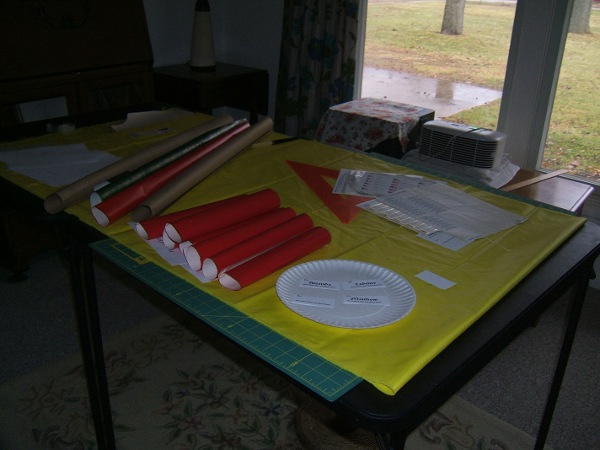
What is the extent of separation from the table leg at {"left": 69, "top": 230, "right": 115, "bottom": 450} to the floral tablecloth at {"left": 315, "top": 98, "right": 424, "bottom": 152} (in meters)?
1.28

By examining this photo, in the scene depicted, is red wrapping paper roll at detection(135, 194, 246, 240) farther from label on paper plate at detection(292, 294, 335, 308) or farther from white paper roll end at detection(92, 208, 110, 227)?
label on paper plate at detection(292, 294, 335, 308)

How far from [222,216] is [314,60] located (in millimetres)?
2066

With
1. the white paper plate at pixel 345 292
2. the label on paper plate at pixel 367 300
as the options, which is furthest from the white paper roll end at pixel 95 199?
the label on paper plate at pixel 367 300

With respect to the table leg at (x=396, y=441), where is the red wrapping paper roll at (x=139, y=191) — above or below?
above

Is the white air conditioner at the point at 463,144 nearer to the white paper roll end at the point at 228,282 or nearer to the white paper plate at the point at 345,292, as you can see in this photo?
the white paper plate at the point at 345,292

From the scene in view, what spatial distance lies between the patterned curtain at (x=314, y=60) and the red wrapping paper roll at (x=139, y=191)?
1554mm

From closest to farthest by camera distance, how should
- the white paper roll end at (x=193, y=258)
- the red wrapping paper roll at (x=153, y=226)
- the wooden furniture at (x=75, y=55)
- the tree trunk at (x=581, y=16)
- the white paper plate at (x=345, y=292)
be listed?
the white paper plate at (x=345, y=292)
the white paper roll end at (x=193, y=258)
the red wrapping paper roll at (x=153, y=226)
the tree trunk at (x=581, y=16)
the wooden furniture at (x=75, y=55)

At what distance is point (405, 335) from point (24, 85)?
228 centimetres

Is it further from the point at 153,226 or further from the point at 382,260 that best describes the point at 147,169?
the point at 382,260

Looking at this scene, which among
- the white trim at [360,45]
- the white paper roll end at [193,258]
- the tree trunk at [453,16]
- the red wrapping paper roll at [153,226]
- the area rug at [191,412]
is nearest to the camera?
the white paper roll end at [193,258]

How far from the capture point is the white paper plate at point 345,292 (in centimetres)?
87

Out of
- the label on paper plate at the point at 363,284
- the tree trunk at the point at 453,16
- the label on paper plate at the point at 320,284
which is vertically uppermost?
the tree trunk at the point at 453,16

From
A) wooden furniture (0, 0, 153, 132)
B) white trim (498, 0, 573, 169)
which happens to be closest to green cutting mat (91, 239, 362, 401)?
wooden furniture (0, 0, 153, 132)

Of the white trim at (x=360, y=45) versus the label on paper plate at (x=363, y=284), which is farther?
the white trim at (x=360, y=45)
